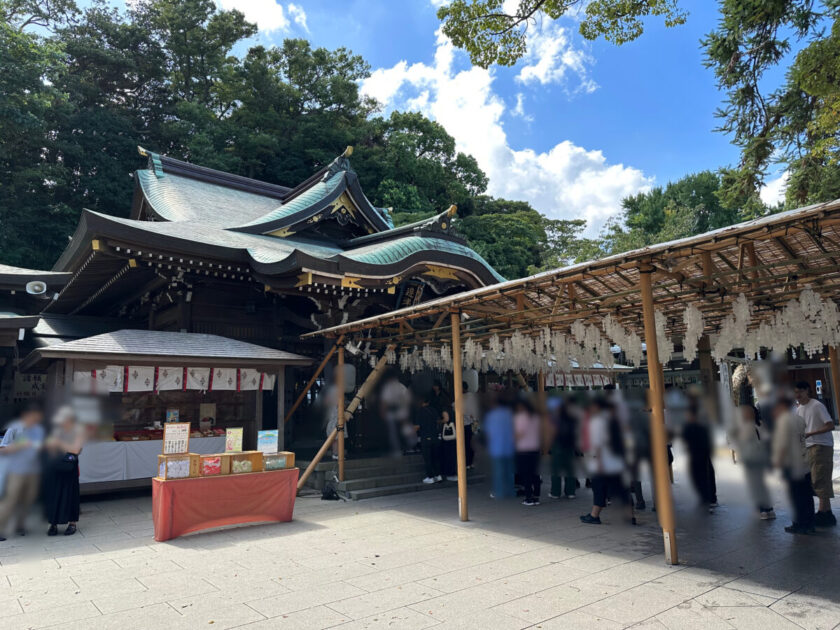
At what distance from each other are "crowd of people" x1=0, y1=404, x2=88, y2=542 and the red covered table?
3.80 ft

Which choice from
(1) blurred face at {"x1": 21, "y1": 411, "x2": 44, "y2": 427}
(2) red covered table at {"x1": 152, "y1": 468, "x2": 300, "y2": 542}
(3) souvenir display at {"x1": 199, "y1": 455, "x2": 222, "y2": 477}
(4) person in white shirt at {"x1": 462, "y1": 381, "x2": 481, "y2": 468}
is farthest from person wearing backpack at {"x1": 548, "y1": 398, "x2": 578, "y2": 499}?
(1) blurred face at {"x1": 21, "y1": 411, "x2": 44, "y2": 427}

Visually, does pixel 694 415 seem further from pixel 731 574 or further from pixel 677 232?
pixel 677 232

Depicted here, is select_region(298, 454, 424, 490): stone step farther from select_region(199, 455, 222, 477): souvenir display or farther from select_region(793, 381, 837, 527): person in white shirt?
select_region(793, 381, 837, 527): person in white shirt

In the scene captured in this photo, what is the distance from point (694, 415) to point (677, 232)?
2433cm

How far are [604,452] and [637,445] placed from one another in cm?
51

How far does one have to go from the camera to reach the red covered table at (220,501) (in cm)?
683

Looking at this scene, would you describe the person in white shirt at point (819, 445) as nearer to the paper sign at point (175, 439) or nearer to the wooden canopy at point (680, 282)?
the wooden canopy at point (680, 282)

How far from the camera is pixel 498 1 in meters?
8.36

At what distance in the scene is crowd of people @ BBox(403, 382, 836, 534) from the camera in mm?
6402

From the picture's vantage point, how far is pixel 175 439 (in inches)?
284

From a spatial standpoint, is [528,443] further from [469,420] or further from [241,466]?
[241,466]

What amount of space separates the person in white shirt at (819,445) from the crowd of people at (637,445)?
10 millimetres

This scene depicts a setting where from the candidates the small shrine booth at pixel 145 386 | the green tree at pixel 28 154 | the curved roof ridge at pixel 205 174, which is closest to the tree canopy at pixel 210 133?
the green tree at pixel 28 154

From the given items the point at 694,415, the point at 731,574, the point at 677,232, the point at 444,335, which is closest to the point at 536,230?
the point at 677,232
